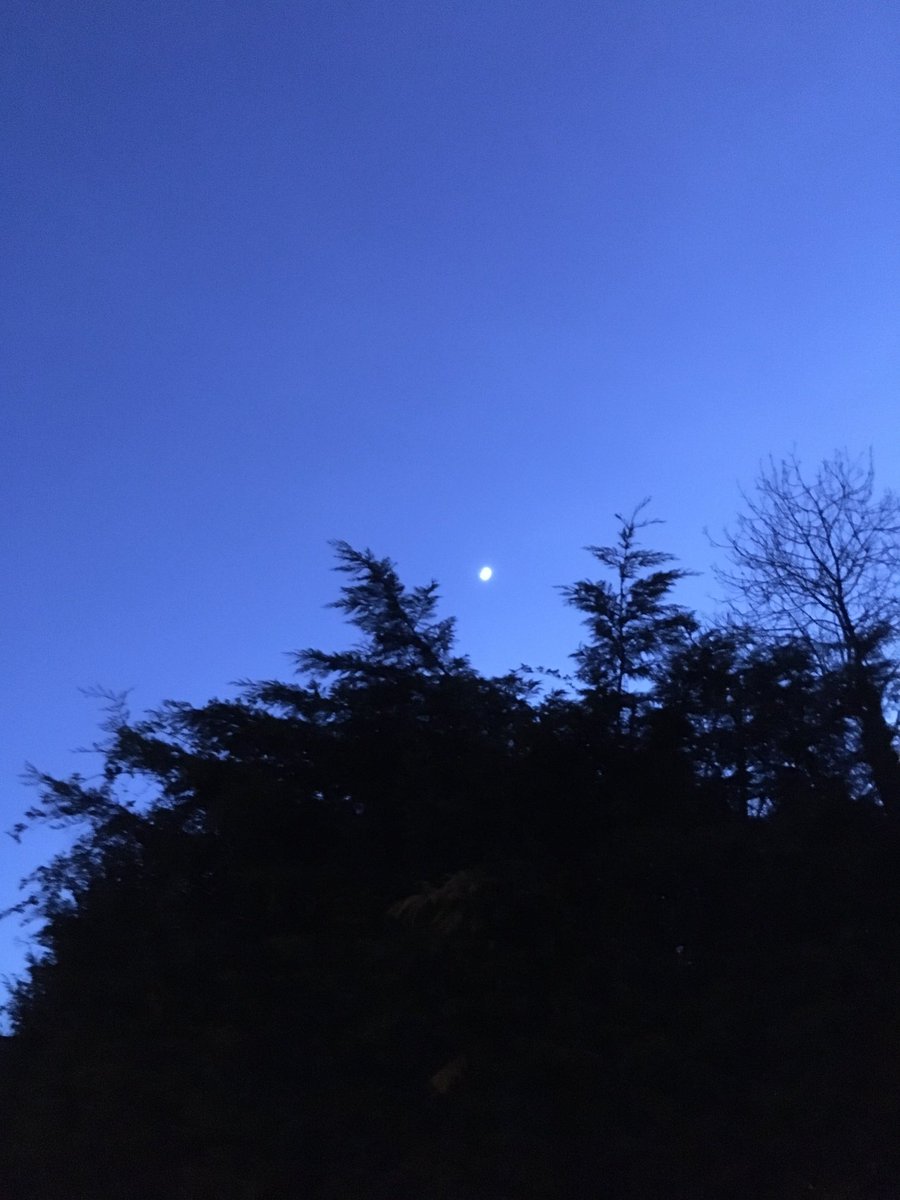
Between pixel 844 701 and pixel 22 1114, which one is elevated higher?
pixel 844 701

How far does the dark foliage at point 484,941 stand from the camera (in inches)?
340

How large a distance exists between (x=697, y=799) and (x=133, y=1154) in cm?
615

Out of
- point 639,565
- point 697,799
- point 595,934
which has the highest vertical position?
point 639,565

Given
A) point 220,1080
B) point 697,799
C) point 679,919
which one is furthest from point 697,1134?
point 220,1080

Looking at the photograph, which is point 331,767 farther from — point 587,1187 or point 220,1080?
point 587,1187

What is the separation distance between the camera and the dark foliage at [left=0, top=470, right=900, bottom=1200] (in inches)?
340

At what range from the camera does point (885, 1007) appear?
8.55 metres

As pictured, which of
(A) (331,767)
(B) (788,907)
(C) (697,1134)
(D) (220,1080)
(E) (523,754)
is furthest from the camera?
(A) (331,767)

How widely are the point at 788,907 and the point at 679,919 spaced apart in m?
0.84

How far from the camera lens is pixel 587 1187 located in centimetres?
870

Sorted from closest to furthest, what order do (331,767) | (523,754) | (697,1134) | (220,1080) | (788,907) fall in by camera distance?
(697,1134)
(788,907)
(220,1080)
(523,754)
(331,767)

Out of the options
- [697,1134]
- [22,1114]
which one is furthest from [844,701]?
[22,1114]

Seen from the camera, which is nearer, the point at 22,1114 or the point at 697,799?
the point at 697,799

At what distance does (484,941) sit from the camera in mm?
9344
